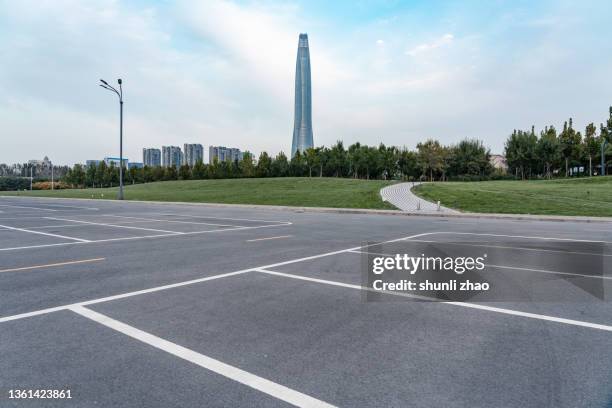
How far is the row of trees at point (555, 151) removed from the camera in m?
62.2

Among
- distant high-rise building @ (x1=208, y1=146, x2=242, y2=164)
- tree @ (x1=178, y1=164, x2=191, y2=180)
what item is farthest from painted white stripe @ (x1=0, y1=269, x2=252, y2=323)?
distant high-rise building @ (x1=208, y1=146, x2=242, y2=164)

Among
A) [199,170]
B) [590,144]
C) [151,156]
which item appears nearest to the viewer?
[590,144]

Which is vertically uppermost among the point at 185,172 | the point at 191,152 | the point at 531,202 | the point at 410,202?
the point at 191,152

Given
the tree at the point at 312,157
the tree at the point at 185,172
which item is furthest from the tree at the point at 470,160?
the tree at the point at 185,172

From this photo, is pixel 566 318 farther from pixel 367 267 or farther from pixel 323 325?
pixel 367 267

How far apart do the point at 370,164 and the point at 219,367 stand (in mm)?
73458

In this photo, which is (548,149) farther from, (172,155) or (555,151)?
(172,155)

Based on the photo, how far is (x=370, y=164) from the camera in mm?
75062

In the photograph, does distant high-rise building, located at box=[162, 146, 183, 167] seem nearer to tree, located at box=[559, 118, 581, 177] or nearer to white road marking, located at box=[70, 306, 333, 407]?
tree, located at box=[559, 118, 581, 177]

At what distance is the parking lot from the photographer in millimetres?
3078

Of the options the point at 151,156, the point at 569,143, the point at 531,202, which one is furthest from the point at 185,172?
the point at 151,156

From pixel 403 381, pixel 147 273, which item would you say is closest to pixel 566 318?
pixel 403 381

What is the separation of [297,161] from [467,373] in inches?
3107

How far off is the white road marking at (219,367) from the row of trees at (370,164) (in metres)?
65.1
